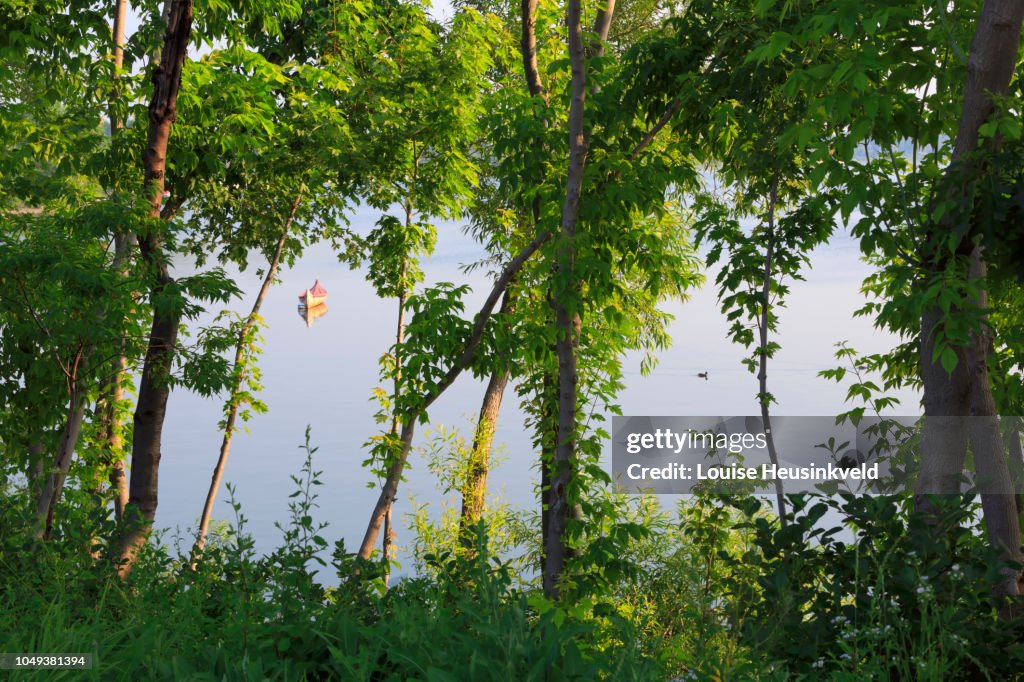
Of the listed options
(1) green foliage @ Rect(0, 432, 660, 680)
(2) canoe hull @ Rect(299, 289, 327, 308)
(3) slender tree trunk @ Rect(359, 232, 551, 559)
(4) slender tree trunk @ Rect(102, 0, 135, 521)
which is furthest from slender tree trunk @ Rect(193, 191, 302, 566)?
(2) canoe hull @ Rect(299, 289, 327, 308)

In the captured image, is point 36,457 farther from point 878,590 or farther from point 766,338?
point 878,590

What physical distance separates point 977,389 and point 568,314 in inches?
140

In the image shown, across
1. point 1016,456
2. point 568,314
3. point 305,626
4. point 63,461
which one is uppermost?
point 568,314

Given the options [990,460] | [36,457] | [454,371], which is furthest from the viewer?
[36,457]

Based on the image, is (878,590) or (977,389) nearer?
(878,590)

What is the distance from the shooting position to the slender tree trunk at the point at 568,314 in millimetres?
7961

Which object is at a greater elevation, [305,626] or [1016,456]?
[1016,456]

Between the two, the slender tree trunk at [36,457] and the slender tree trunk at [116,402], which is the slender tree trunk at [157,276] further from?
the slender tree trunk at [116,402]

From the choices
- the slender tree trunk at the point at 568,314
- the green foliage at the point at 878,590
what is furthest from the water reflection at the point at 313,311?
the green foliage at the point at 878,590

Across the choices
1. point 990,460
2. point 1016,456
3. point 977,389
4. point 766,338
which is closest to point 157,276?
point 766,338

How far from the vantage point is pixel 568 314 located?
831 cm

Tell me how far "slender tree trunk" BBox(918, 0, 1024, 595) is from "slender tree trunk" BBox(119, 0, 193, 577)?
7409 mm

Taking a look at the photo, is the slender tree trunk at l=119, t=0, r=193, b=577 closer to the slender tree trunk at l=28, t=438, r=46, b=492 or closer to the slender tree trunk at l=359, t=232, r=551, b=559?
the slender tree trunk at l=28, t=438, r=46, b=492

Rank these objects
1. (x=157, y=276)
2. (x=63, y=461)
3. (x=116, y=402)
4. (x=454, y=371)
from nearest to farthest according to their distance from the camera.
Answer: (x=63, y=461), (x=157, y=276), (x=454, y=371), (x=116, y=402)
